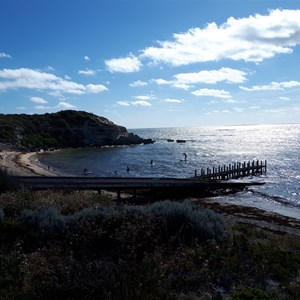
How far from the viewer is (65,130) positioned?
424 ft

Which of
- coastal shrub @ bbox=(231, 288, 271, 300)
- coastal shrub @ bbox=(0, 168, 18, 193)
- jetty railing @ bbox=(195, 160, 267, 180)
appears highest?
coastal shrub @ bbox=(231, 288, 271, 300)

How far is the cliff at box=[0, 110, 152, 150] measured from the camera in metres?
115

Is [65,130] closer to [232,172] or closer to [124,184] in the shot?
[232,172]

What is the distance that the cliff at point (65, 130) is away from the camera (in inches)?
4520

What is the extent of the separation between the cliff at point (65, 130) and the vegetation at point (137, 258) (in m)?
102

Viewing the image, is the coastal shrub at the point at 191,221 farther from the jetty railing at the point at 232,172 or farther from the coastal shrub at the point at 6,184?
the jetty railing at the point at 232,172

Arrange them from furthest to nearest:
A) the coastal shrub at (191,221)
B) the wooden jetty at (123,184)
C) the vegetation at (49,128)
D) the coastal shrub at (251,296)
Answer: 1. the vegetation at (49,128)
2. the wooden jetty at (123,184)
3. the coastal shrub at (191,221)
4. the coastal shrub at (251,296)

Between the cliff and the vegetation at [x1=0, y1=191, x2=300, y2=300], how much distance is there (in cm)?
10189

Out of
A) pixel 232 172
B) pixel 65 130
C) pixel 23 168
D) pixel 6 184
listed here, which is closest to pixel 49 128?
pixel 65 130

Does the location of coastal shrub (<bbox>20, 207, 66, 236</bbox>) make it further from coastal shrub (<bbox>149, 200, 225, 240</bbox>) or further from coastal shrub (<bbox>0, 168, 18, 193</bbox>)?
coastal shrub (<bbox>0, 168, 18, 193</bbox>)

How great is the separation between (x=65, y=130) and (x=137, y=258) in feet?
410

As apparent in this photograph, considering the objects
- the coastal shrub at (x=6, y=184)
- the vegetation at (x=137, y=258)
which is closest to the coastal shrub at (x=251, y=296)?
the vegetation at (x=137, y=258)

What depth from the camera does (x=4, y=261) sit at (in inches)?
276

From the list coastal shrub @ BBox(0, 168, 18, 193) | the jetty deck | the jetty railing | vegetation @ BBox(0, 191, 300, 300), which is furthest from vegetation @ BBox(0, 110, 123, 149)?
vegetation @ BBox(0, 191, 300, 300)
